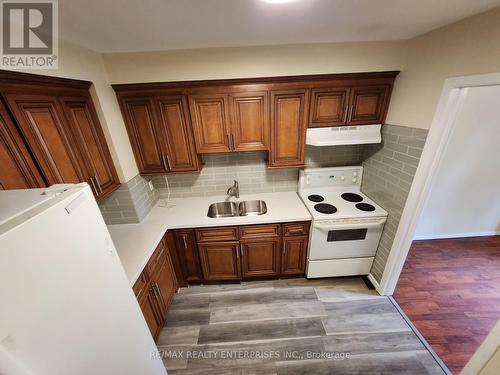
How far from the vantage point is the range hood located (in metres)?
1.92

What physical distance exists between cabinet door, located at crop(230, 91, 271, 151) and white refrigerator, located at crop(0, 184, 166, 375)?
138 centimetres

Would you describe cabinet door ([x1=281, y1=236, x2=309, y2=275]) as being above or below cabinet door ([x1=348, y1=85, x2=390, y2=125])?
below

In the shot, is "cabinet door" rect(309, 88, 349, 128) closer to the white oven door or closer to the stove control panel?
the stove control panel

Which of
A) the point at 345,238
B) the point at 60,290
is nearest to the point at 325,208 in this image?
the point at 345,238

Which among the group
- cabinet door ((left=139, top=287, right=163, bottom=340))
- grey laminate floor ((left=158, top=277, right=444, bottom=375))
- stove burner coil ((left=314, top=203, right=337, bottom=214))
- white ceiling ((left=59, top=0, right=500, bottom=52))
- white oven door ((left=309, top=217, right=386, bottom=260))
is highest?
white ceiling ((left=59, top=0, right=500, bottom=52))

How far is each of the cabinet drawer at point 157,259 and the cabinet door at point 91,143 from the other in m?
0.65

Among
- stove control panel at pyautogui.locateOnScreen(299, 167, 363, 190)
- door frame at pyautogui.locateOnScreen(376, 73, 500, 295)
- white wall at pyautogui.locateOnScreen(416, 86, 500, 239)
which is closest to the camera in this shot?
door frame at pyautogui.locateOnScreen(376, 73, 500, 295)

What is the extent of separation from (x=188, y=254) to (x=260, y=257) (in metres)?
0.79

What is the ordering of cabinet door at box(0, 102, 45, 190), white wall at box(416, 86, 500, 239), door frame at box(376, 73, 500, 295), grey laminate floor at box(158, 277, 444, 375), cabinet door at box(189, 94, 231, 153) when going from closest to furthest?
cabinet door at box(0, 102, 45, 190) < door frame at box(376, 73, 500, 295) < grey laminate floor at box(158, 277, 444, 375) < cabinet door at box(189, 94, 231, 153) < white wall at box(416, 86, 500, 239)

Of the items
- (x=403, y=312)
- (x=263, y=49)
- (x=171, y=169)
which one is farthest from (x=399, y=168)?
(x=171, y=169)

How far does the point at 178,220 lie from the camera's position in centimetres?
199

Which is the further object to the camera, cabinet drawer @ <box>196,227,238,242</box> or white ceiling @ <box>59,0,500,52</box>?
cabinet drawer @ <box>196,227,238,242</box>

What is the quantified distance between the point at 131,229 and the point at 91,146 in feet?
2.75

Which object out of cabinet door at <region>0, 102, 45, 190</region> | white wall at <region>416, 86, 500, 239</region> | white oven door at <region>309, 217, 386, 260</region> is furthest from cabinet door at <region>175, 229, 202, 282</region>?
white wall at <region>416, 86, 500, 239</region>
